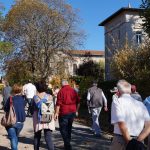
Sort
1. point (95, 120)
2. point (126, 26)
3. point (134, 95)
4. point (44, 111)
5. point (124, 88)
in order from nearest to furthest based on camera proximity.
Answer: point (124, 88)
point (44, 111)
point (134, 95)
point (95, 120)
point (126, 26)

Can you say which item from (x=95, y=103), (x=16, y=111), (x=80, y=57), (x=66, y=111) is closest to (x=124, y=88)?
(x=16, y=111)

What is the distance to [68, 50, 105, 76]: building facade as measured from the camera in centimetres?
5311

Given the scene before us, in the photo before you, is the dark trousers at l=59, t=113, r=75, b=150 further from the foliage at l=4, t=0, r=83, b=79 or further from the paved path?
the foliage at l=4, t=0, r=83, b=79

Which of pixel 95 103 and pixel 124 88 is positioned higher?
pixel 124 88

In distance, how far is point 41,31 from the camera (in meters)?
51.2

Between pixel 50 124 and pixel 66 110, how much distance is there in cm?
129

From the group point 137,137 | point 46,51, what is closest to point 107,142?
point 137,137

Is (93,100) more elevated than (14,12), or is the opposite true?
(14,12)

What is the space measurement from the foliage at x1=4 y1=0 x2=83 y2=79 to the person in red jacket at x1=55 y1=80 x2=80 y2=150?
39.8 m

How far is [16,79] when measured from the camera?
53.4m

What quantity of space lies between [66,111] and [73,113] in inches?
8.6

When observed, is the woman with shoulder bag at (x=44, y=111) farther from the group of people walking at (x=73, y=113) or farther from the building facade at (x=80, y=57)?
the building facade at (x=80, y=57)

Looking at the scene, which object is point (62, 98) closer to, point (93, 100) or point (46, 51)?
point (93, 100)

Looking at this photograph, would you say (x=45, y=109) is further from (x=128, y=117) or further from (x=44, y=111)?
(x=128, y=117)
